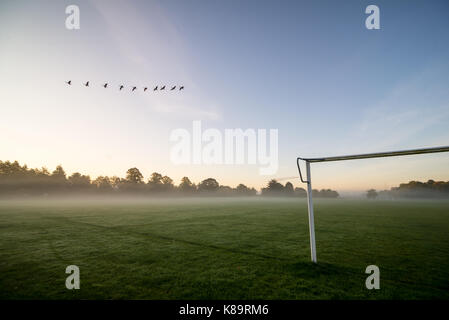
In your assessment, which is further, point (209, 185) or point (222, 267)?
point (209, 185)

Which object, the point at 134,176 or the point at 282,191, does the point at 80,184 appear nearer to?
the point at 134,176

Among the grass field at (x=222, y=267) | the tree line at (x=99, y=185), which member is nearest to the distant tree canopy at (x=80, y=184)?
the tree line at (x=99, y=185)

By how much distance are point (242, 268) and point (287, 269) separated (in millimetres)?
1146

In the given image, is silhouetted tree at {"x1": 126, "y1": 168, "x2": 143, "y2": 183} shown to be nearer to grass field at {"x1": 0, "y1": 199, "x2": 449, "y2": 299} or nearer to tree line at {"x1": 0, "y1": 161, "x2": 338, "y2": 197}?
tree line at {"x1": 0, "y1": 161, "x2": 338, "y2": 197}

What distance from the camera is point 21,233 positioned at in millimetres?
10211

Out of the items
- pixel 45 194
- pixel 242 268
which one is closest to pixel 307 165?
pixel 242 268

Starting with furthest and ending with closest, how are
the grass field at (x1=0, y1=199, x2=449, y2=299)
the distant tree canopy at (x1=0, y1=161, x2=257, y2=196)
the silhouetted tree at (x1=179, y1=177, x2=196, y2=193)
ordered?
1. the silhouetted tree at (x1=179, y1=177, x2=196, y2=193)
2. the distant tree canopy at (x1=0, y1=161, x2=257, y2=196)
3. the grass field at (x1=0, y1=199, x2=449, y2=299)

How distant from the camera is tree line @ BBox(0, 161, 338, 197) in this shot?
243 ft

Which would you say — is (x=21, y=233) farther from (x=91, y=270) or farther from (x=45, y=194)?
(x=45, y=194)

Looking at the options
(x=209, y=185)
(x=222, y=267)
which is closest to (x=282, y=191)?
(x=209, y=185)

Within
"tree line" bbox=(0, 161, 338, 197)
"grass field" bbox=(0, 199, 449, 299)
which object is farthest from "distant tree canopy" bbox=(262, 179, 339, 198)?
"grass field" bbox=(0, 199, 449, 299)

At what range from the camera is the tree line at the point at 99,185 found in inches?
2916

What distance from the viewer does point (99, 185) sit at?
92.2 m

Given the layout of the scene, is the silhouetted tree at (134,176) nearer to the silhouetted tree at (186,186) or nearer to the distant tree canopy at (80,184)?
the distant tree canopy at (80,184)
